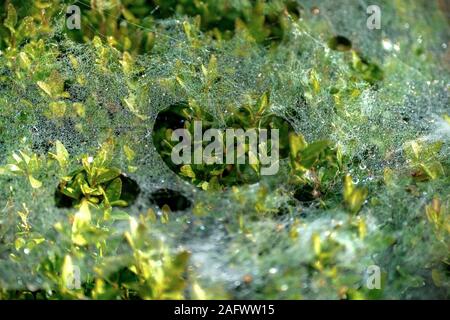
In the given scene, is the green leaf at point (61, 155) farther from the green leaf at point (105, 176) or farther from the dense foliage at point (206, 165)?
the green leaf at point (105, 176)

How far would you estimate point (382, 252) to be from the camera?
193cm

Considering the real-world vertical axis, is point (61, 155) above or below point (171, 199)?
above

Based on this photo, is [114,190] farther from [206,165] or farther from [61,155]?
[206,165]

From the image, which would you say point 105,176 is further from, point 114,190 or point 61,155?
point 61,155

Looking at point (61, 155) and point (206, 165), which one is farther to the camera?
point (206, 165)

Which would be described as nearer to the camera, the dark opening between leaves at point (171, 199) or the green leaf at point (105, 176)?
the green leaf at point (105, 176)

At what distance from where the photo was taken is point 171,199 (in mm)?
2314

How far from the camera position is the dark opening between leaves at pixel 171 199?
2277 millimetres

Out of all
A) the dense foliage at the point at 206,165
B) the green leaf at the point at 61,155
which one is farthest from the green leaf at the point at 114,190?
the green leaf at the point at 61,155

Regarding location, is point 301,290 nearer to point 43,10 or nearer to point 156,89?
point 156,89

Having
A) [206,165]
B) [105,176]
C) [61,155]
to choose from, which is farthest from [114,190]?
[206,165]

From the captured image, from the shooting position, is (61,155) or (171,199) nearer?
(61,155)

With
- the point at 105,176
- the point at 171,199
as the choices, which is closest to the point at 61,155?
the point at 105,176
